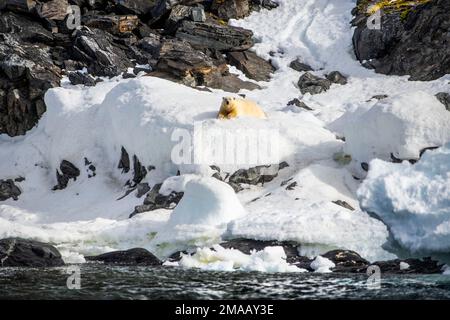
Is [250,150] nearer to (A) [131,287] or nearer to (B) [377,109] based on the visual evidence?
(B) [377,109]

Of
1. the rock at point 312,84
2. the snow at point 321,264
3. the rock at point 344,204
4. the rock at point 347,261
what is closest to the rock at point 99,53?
the rock at point 312,84

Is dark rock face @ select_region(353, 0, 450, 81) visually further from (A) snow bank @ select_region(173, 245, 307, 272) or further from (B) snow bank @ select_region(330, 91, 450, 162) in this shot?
(A) snow bank @ select_region(173, 245, 307, 272)

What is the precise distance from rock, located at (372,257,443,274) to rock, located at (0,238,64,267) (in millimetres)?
8434

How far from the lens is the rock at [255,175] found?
2273 centimetres

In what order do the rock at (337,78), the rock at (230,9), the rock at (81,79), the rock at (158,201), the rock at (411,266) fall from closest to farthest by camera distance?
the rock at (411,266) → the rock at (158,201) → the rock at (81,79) → the rock at (337,78) → the rock at (230,9)

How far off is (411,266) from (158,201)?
947 cm

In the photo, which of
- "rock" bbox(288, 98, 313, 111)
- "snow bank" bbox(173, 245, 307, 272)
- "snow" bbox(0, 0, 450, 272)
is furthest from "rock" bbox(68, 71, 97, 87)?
"snow bank" bbox(173, 245, 307, 272)

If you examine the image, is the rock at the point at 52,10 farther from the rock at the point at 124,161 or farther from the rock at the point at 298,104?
the rock at the point at 298,104

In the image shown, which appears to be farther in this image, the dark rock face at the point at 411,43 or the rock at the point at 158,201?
the dark rock face at the point at 411,43

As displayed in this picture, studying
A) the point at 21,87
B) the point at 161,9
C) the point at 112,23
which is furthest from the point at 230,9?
the point at 21,87

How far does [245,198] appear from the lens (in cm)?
2198

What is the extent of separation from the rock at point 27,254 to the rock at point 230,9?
27.1m

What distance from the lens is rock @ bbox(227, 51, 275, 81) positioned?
3572 cm
